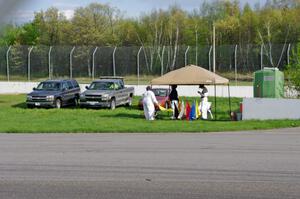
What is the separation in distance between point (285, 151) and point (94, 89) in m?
21.1

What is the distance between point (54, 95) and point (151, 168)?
22902 mm

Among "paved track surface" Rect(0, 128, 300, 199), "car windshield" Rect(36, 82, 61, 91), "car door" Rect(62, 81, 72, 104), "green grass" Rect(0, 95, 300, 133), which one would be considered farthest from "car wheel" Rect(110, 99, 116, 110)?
"paved track surface" Rect(0, 128, 300, 199)

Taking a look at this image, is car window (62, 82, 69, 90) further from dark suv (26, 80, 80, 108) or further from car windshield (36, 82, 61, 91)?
car windshield (36, 82, 61, 91)

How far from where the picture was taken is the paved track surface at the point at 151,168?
8.23 m

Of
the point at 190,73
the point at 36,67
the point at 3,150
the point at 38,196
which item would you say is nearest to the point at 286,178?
the point at 38,196

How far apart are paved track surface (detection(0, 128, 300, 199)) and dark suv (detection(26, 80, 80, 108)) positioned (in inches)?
596

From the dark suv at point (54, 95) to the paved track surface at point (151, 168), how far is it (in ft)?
49.7

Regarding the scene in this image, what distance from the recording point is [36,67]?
157 ft

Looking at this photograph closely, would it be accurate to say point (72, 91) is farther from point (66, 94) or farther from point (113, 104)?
point (113, 104)

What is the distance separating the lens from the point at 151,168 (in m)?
10.6

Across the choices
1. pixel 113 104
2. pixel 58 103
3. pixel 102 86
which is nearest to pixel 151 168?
pixel 113 104

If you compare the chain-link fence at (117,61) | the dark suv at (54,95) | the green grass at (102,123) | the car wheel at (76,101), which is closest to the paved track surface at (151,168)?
the green grass at (102,123)

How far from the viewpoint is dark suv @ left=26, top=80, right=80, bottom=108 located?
32.7m

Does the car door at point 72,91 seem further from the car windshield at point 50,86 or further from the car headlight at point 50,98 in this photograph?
the car headlight at point 50,98
